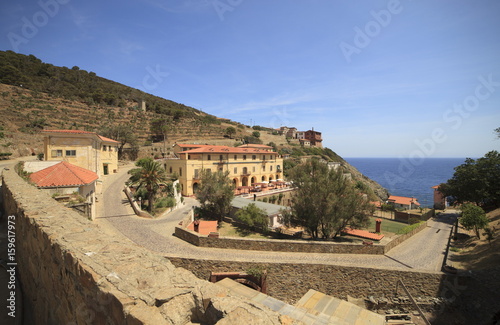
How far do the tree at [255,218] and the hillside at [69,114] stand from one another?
22867 millimetres

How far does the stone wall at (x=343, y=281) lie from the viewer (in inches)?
479

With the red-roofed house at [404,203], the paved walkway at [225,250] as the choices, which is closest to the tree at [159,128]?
the paved walkway at [225,250]

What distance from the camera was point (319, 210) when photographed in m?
18.9

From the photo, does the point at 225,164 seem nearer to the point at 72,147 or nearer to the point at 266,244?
the point at 72,147

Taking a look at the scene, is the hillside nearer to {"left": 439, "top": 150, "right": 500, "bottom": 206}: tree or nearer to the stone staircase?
{"left": 439, "top": 150, "right": 500, "bottom": 206}: tree

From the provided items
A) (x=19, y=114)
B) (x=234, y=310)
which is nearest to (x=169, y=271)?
(x=234, y=310)

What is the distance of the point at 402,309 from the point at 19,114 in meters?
65.2

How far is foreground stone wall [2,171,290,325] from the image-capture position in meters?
2.32

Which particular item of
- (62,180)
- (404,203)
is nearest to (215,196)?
(62,180)

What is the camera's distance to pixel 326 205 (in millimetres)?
18641

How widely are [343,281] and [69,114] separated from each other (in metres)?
65.8

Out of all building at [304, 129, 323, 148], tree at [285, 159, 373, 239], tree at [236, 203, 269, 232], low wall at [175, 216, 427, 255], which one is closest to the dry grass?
tree at [285, 159, 373, 239]

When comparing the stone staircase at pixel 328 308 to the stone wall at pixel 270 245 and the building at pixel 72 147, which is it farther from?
the building at pixel 72 147

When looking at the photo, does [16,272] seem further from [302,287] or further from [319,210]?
[319,210]
